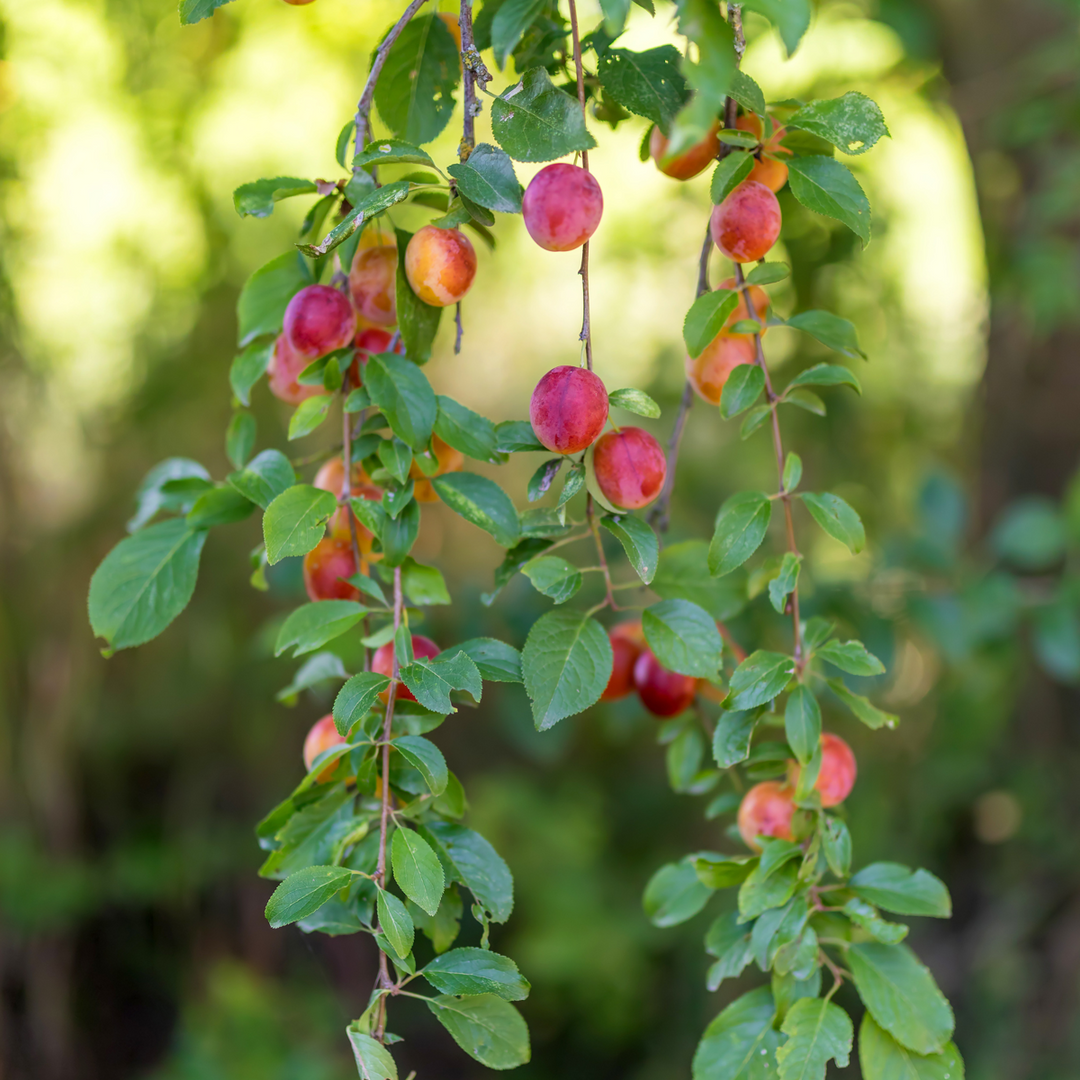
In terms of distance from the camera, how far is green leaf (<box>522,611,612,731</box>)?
1.14 feet

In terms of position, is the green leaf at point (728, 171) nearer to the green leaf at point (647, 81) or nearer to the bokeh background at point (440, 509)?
the green leaf at point (647, 81)

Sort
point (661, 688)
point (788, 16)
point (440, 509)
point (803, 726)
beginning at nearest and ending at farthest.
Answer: point (788, 16), point (803, 726), point (661, 688), point (440, 509)

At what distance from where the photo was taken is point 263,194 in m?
0.39

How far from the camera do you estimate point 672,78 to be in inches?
13.9

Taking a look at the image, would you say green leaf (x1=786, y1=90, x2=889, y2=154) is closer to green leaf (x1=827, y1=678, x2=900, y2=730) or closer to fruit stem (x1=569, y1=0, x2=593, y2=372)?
fruit stem (x1=569, y1=0, x2=593, y2=372)

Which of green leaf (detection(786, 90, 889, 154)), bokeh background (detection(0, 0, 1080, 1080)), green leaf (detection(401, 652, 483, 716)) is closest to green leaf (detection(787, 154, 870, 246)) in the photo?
green leaf (detection(786, 90, 889, 154))

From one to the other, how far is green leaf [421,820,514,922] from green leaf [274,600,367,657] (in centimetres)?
6

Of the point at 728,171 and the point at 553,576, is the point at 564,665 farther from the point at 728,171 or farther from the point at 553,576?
the point at 728,171

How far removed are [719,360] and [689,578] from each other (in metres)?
0.11

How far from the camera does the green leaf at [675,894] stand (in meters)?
0.42

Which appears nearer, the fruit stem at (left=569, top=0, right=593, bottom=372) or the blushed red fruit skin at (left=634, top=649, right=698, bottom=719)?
the fruit stem at (left=569, top=0, right=593, bottom=372)

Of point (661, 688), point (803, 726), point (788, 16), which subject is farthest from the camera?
point (661, 688)

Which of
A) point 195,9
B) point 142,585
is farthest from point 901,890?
point 195,9

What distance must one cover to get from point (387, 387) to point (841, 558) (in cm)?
182
